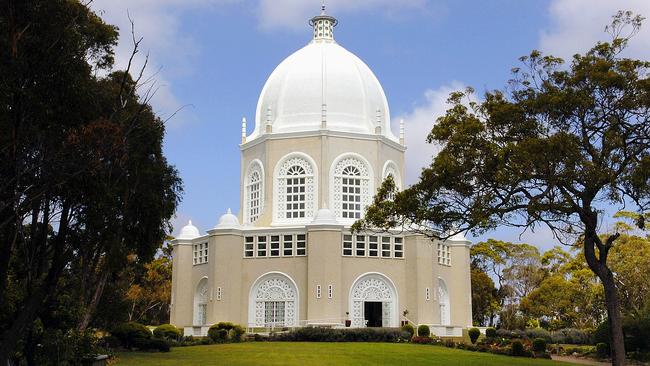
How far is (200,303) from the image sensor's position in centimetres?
4784

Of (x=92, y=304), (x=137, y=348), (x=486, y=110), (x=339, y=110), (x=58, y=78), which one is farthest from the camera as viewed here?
(x=339, y=110)

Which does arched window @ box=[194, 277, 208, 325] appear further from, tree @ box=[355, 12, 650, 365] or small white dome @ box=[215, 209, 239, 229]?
tree @ box=[355, 12, 650, 365]

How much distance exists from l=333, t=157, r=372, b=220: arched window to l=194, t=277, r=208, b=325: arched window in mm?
9397

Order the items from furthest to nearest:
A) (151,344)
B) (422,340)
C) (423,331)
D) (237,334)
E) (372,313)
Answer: (372,313), (423,331), (237,334), (422,340), (151,344)

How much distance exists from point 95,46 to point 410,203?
33.0ft

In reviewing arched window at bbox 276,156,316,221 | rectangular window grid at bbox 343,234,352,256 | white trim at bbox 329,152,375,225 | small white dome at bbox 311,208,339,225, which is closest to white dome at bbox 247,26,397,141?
white trim at bbox 329,152,375,225

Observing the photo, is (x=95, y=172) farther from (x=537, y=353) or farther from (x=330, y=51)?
(x=330, y=51)

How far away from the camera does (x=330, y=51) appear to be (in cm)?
5281

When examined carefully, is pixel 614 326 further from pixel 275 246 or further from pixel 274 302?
pixel 275 246

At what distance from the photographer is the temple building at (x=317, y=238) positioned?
44.1 metres

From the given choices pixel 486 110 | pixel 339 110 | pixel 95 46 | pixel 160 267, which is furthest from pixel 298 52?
pixel 95 46

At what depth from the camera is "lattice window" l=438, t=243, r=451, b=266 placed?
157 ft

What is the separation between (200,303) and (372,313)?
10824 mm

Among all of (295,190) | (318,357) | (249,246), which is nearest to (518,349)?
(318,357)
